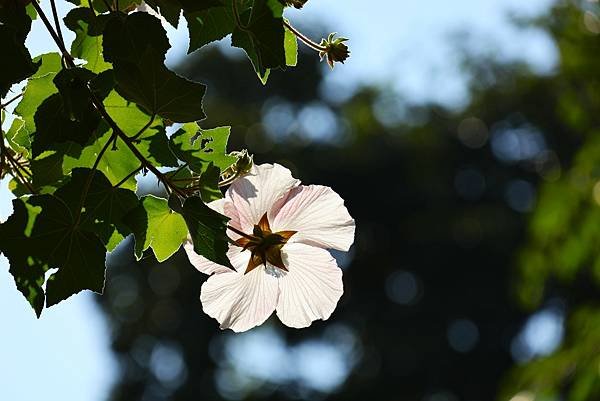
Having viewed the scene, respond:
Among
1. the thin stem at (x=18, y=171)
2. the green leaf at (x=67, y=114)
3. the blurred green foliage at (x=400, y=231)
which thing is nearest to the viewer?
the green leaf at (x=67, y=114)

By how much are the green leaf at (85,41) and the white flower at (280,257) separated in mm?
137

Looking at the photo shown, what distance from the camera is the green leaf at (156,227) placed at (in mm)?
737

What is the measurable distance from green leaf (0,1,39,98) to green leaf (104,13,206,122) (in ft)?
0.17

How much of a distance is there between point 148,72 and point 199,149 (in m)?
0.08

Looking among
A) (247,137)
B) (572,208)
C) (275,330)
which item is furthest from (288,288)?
(247,137)

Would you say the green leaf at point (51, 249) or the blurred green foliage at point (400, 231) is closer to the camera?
the green leaf at point (51, 249)

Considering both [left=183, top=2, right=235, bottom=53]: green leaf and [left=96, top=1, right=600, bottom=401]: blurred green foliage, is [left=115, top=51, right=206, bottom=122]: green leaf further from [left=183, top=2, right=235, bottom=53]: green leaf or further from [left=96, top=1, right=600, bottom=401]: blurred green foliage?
[left=96, top=1, right=600, bottom=401]: blurred green foliage

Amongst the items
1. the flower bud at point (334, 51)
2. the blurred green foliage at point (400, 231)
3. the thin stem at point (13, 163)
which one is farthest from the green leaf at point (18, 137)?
the blurred green foliage at point (400, 231)

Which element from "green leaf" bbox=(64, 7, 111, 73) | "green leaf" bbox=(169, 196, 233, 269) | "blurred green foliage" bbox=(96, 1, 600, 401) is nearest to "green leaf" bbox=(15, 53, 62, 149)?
"green leaf" bbox=(64, 7, 111, 73)

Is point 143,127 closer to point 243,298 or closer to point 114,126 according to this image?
point 114,126

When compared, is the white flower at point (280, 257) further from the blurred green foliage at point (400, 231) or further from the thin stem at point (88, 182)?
the blurred green foliage at point (400, 231)

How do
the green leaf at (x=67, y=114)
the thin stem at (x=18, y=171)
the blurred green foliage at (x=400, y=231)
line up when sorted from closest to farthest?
the green leaf at (x=67, y=114), the thin stem at (x=18, y=171), the blurred green foliage at (x=400, y=231)

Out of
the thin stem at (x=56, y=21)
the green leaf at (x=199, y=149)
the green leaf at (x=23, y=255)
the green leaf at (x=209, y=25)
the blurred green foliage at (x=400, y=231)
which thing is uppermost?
the blurred green foliage at (x=400, y=231)

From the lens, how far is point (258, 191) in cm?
81
